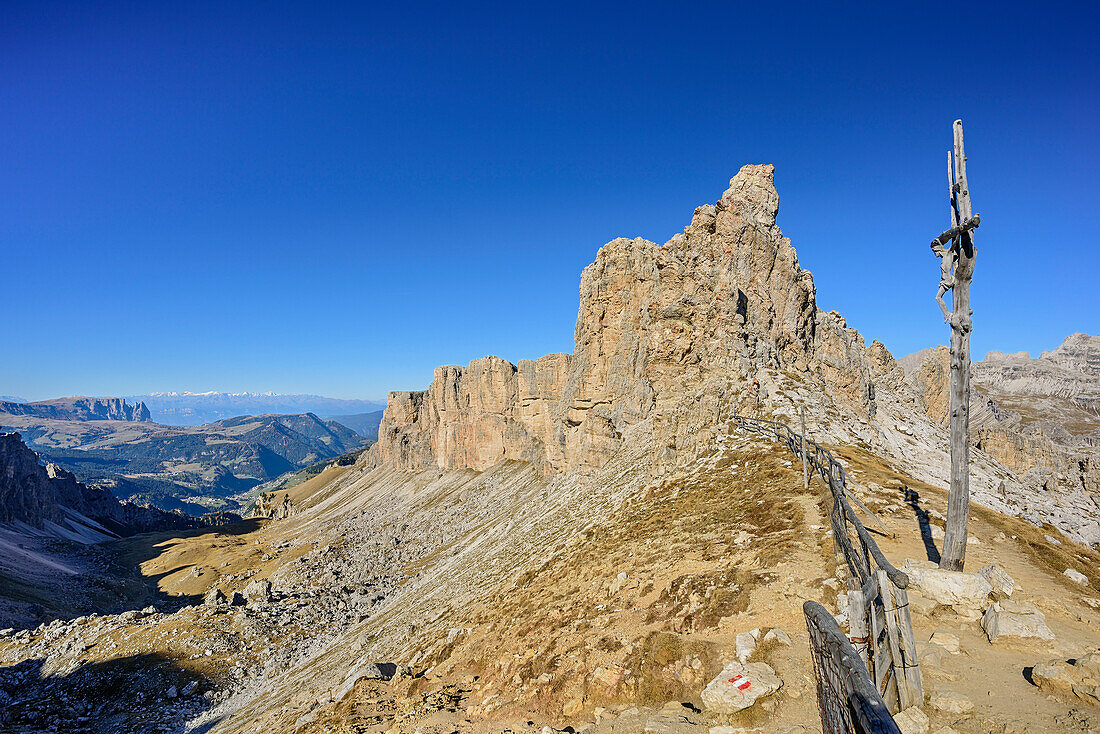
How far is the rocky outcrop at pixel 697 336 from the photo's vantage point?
32.9m

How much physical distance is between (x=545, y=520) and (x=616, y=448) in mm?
14488

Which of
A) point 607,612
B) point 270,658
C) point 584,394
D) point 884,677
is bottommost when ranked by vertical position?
point 270,658

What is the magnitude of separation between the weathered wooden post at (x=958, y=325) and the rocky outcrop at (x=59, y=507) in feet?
483

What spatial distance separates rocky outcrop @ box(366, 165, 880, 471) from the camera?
3288 cm

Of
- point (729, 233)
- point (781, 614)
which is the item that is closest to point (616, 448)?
point (729, 233)

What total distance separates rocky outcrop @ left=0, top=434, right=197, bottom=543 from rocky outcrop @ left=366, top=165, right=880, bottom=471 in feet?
386

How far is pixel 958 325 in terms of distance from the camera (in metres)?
10.4

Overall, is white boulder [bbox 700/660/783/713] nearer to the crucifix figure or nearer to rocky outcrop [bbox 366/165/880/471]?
the crucifix figure

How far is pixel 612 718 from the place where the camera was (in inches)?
380

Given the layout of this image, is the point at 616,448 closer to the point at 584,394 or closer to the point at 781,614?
the point at 584,394

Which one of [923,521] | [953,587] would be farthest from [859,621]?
[923,521]

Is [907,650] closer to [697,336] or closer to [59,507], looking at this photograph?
[697,336]

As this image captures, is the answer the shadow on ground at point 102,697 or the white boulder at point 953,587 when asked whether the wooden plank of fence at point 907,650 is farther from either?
the shadow on ground at point 102,697

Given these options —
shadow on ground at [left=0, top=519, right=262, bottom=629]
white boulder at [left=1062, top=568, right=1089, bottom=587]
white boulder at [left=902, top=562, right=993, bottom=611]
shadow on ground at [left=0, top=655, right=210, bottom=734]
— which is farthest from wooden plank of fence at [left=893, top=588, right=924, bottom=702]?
shadow on ground at [left=0, top=519, right=262, bottom=629]
